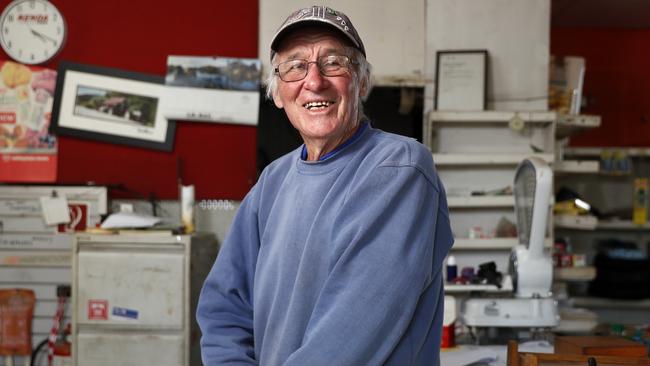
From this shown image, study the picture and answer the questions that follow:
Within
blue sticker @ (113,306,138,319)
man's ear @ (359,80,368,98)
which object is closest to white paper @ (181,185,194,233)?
blue sticker @ (113,306,138,319)

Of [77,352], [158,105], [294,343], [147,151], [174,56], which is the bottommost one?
[77,352]

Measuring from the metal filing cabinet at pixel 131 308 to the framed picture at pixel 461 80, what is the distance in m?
1.73

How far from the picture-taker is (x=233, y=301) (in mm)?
1587

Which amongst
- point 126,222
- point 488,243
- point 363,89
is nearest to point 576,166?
point 488,243

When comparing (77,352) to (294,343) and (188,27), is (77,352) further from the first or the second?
(294,343)

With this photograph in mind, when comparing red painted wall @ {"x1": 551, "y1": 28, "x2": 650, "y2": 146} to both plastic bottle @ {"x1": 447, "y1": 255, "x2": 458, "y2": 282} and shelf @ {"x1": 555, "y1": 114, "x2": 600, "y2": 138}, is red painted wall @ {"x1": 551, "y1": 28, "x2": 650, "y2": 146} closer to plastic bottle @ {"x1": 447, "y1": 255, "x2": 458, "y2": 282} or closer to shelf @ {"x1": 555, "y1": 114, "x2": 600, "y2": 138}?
shelf @ {"x1": 555, "y1": 114, "x2": 600, "y2": 138}

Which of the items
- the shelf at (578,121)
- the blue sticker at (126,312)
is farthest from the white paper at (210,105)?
the shelf at (578,121)

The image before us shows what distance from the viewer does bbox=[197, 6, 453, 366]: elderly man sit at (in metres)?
1.25

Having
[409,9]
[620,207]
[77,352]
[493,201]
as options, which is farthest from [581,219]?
[77,352]

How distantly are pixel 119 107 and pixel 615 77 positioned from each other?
4262 mm

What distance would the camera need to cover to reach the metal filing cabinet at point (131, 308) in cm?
351

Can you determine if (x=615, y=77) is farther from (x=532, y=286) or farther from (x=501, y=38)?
(x=532, y=286)

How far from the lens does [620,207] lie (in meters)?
5.88

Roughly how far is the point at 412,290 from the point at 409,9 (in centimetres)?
324
